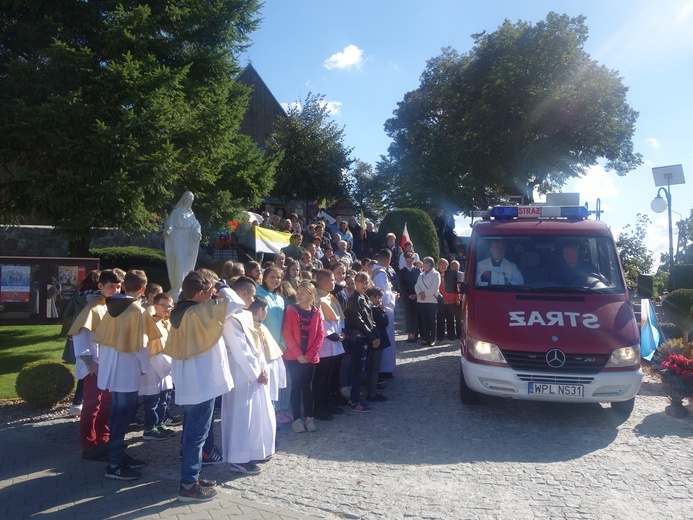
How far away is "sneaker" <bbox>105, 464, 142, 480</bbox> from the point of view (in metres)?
5.12

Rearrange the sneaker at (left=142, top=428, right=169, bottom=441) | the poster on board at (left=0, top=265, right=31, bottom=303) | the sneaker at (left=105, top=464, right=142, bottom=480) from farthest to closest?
the poster on board at (left=0, top=265, right=31, bottom=303)
the sneaker at (left=142, top=428, right=169, bottom=441)
the sneaker at (left=105, top=464, right=142, bottom=480)

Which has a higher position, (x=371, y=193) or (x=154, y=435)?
(x=371, y=193)

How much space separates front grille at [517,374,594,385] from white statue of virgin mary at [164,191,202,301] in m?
7.08

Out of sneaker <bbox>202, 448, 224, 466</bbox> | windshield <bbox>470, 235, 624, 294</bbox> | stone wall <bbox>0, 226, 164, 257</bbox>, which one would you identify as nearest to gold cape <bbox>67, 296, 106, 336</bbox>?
sneaker <bbox>202, 448, 224, 466</bbox>

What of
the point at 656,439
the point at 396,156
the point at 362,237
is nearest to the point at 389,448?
the point at 656,439

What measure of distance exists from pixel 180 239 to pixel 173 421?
492cm

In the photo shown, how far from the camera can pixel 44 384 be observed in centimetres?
732

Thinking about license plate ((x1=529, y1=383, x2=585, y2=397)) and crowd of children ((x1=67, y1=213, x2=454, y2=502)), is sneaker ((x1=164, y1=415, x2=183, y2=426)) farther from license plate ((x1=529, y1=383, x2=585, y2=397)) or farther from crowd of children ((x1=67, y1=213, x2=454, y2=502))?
license plate ((x1=529, y1=383, x2=585, y2=397))

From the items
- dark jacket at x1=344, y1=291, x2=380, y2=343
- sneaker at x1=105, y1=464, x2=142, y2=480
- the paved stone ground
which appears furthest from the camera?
dark jacket at x1=344, y1=291, x2=380, y2=343

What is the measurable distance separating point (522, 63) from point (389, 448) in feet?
108

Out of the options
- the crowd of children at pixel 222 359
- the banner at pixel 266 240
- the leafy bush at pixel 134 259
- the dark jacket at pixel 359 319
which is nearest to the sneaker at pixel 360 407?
the crowd of children at pixel 222 359

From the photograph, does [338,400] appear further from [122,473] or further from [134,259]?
[134,259]

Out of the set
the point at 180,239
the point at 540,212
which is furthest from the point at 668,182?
the point at 180,239

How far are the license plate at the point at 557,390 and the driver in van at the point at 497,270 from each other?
56.5 inches
